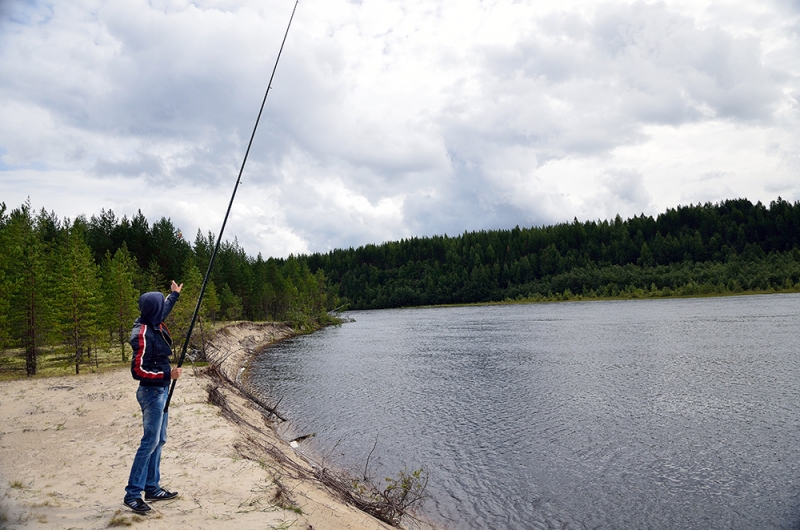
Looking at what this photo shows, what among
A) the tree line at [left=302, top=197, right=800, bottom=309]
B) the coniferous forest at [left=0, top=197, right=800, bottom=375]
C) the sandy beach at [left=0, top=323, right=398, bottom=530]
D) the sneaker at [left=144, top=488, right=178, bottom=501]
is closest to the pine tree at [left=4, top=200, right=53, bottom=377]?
the coniferous forest at [left=0, top=197, right=800, bottom=375]

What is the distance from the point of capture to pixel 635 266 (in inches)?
6442

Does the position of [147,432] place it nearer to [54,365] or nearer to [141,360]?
[141,360]

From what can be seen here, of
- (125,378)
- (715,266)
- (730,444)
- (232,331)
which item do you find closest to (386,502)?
(730,444)

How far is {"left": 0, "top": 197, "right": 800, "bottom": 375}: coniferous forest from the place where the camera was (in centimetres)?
3194

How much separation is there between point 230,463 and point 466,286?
179510 millimetres

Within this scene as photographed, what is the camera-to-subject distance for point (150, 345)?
8133 millimetres

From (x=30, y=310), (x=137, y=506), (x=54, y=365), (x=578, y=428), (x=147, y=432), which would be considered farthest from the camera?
(x=54, y=365)

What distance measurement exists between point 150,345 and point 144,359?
0.75 ft

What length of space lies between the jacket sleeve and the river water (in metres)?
8.05

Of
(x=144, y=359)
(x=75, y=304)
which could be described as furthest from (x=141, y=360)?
(x=75, y=304)

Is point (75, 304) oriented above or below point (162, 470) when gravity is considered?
above

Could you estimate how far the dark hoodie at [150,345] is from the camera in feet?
26.3

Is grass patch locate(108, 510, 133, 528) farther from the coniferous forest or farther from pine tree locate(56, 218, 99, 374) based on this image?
pine tree locate(56, 218, 99, 374)

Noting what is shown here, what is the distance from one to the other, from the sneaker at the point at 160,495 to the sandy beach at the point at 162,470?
0.11 metres
